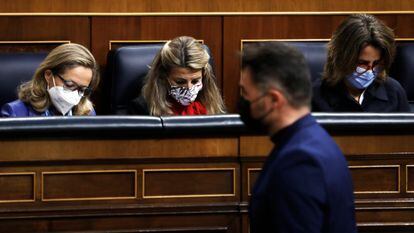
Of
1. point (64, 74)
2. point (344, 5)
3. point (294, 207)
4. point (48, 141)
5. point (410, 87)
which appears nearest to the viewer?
point (294, 207)

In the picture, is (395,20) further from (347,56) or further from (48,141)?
(48,141)

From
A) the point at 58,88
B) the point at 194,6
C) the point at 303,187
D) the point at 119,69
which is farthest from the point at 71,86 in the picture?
the point at 303,187

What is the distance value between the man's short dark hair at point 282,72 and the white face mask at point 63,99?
→ 52.4 inches

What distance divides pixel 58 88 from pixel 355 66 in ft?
2.80

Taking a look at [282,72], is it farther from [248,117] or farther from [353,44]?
[353,44]

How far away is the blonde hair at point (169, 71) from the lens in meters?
2.91

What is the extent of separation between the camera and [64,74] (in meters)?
2.85

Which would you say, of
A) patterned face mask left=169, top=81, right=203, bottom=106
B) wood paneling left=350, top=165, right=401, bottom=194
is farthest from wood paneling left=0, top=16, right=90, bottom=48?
wood paneling left=350, top=165, right=401, bottom=194

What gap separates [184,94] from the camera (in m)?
2.93

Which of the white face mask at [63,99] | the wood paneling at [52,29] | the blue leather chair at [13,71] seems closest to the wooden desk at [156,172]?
the white face mask at [63,99]

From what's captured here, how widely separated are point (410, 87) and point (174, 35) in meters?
0.79

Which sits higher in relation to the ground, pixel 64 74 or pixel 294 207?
pixel 64 74

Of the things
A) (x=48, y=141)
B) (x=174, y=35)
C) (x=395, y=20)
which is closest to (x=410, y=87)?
(x=395, y=20)

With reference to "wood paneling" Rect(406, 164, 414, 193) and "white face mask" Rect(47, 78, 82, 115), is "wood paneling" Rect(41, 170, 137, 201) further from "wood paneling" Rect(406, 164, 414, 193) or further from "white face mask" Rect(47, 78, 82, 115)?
"wood paneling" Rect(406, 164, 414, 193)
